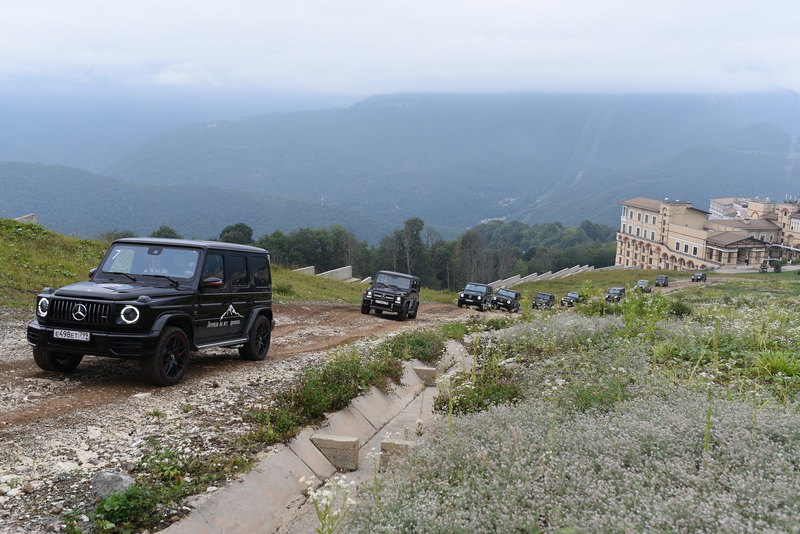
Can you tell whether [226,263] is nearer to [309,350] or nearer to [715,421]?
[309,350]

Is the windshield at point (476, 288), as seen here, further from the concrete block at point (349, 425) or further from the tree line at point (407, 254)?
the tree line at point (407, 254)

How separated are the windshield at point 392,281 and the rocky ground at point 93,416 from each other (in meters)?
14.4

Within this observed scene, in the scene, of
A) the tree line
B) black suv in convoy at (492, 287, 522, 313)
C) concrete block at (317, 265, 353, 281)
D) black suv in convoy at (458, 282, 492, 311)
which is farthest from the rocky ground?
the tree line

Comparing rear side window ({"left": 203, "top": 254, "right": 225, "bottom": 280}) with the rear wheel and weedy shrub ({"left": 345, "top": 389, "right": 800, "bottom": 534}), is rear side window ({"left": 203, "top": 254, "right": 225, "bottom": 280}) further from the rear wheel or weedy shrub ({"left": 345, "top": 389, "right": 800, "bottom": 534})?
the rear wheel

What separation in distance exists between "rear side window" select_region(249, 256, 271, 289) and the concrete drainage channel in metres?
3.18

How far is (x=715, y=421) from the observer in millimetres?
7125

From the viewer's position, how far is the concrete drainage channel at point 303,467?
6.57 meters

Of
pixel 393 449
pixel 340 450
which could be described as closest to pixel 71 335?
pixel 340 450

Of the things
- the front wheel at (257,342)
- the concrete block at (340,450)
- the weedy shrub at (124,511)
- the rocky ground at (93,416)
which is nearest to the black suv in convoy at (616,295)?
the front wheel at (257,342)

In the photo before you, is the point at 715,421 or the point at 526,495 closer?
the point at 526,495

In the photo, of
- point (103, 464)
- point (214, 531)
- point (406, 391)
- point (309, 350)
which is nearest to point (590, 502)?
point (214, 531)

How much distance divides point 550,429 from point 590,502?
2042mm

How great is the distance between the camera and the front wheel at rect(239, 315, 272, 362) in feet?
41.5

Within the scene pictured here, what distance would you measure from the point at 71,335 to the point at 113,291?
0.82 m
